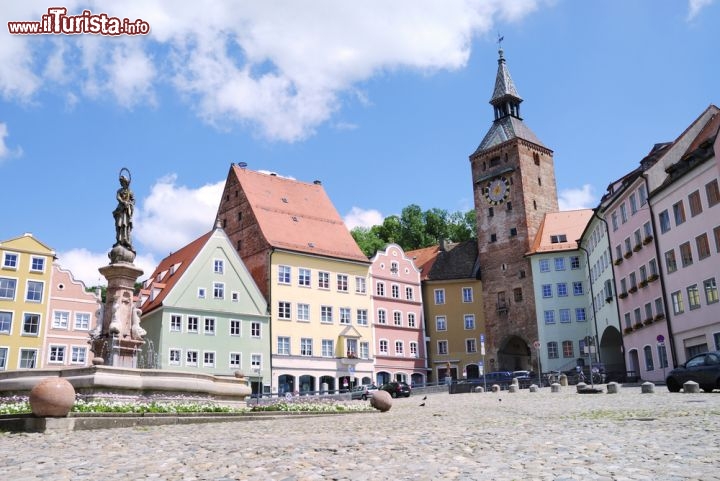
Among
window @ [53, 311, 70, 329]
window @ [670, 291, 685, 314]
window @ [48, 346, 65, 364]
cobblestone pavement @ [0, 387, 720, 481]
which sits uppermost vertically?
window @ [53, 311, 70, 329]

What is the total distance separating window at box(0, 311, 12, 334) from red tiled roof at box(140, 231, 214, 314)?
9.82 m

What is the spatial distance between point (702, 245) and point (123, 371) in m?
30.4

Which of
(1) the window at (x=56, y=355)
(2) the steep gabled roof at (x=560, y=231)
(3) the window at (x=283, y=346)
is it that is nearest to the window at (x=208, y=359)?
(3) the window at (x=283, y=346)

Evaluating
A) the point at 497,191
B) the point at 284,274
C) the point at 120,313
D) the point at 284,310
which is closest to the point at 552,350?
the point at 497,191

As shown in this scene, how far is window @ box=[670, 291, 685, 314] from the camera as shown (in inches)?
1553

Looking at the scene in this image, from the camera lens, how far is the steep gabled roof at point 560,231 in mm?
66688

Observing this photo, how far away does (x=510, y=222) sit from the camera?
70.1m

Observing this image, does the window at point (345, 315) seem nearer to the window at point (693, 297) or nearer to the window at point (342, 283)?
the window at point (342, 283)

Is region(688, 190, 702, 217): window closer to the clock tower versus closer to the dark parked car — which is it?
the dark parked car

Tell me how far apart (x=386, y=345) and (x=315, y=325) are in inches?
335

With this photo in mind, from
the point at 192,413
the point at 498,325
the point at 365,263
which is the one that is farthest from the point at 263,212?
the point at 192,413

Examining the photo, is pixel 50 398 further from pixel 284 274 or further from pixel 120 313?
pixel 284 274

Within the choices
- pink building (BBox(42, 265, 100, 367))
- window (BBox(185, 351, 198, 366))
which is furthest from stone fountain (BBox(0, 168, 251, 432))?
pink building (BBox(42, 265, 100, 367))

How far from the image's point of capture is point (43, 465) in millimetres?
9219
